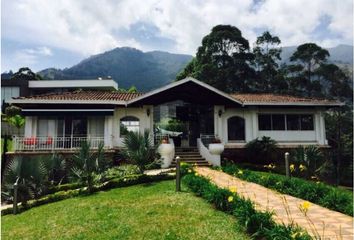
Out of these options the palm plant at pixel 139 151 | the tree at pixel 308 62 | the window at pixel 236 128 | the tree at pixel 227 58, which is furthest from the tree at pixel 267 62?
the palm plant at pixel 139 151

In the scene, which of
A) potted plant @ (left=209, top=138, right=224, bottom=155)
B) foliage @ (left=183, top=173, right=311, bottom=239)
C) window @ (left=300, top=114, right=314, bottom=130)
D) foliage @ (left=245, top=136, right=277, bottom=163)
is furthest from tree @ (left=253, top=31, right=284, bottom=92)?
foliage @ (left=183, top=173, right=311, bottom=239)

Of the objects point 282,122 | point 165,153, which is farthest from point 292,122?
point 165,153

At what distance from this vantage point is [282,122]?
2480 centimetres

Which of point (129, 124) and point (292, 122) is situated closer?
point (129, 124)

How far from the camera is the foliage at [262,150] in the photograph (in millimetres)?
22172

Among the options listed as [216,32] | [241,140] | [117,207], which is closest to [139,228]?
[117,207]

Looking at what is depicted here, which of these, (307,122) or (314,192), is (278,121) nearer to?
(307,122)

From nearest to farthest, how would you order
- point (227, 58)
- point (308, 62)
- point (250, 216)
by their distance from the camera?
point (250, 216), point (227, 58), point (308, 62)

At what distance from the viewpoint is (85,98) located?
22.5 m

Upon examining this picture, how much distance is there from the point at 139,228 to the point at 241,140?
17.0 meters

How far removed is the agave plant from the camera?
14.5 meters

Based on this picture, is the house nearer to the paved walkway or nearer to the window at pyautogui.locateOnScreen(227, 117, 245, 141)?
the window at pyautogui.locateOnScreen(227, 117, 245, 141)

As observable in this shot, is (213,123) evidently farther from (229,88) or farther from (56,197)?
(229,88)

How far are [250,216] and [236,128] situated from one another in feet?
56.6
